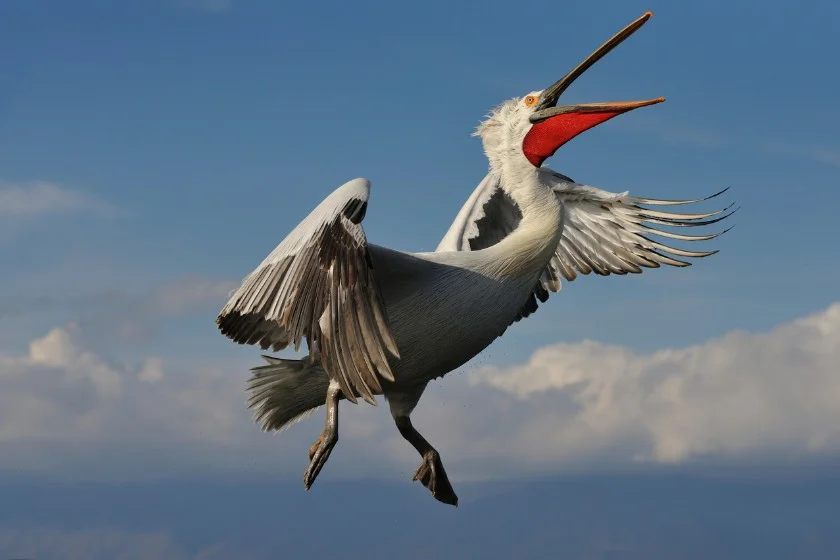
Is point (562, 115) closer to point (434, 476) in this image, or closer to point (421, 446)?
point (421, 446)

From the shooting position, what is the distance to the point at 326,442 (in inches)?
346

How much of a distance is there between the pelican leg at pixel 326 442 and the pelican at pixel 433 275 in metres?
0.01

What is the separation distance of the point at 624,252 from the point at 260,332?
3779 millimetres

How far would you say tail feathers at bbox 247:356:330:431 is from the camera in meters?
9.80

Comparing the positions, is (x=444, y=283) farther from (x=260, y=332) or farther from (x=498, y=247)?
(x=260, y=332)

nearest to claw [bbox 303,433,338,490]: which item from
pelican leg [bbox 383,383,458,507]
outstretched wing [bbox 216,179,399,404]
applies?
pelican leg [bbox 383,383,458,507]

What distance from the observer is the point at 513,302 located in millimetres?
9234

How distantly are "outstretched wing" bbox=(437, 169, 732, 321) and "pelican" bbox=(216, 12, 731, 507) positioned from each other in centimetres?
1

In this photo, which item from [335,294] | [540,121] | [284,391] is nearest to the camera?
[335,294]

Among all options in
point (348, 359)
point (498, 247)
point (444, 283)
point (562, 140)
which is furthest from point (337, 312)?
point (562, 140)

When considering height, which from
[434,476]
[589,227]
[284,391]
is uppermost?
[589,227]

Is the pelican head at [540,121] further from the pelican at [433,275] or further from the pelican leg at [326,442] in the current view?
the pelican leg at [326,442]

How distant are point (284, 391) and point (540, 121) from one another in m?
3.30

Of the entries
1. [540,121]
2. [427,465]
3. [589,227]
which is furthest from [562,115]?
[427,465]
